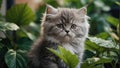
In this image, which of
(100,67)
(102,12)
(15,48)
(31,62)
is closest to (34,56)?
(31,62)

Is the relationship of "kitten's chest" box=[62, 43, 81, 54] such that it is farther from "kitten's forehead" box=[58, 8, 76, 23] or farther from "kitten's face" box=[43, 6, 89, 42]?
"kitten's forehead" box=[58, 8, 76, 23]

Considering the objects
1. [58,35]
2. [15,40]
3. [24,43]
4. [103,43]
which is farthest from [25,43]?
[103,43]

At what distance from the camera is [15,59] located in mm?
2785

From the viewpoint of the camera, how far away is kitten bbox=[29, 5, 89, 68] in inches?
111

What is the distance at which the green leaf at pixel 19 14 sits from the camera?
127 inches

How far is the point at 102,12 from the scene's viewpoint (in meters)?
4.97

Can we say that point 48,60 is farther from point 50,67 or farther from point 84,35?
point 84,35

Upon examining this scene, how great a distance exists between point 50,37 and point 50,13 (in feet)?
0.63

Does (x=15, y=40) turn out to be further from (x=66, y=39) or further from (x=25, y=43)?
(x=66, y=39)

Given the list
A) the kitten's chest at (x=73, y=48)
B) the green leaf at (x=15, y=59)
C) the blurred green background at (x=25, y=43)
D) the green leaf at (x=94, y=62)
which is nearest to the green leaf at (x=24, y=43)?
the blurred green background at (x=25, y=43)

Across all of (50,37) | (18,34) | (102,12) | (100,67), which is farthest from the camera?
(102,12)

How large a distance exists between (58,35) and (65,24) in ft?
0.33

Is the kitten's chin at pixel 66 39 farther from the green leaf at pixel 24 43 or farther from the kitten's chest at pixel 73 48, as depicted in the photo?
the green leaf at pixel 24 43

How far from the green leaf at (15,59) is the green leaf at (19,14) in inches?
17.6
